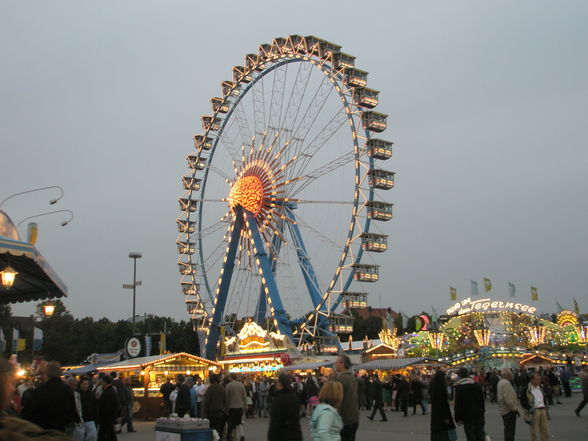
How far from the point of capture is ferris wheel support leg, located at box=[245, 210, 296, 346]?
121ft

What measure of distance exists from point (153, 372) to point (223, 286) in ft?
52.6

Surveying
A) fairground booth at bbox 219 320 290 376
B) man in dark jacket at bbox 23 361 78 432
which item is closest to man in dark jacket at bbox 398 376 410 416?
fairground booth at bbox 219 320 290 376

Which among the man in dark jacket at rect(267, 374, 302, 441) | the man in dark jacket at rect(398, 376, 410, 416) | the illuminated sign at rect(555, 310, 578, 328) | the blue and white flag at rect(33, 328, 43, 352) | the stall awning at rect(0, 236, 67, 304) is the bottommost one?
the man in dark jacket at rect(398, 376, 410, 416)

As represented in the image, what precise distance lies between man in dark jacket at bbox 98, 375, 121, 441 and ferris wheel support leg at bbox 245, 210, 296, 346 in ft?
87.0

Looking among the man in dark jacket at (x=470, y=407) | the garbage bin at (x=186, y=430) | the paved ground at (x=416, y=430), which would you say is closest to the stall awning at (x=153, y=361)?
the paved ground at (x=416, y=430)

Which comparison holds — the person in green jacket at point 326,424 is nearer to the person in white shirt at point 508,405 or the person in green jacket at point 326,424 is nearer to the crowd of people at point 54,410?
the crowd of people at point 54,410

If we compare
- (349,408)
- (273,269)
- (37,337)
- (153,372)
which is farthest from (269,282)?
(349,408)

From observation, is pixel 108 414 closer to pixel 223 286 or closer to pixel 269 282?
pixel 269 282

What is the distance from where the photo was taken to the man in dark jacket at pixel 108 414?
33.2ft

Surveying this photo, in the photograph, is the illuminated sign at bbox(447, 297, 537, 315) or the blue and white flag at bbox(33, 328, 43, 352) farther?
the illuminated sign at bbox(447, 297, 537, 315)

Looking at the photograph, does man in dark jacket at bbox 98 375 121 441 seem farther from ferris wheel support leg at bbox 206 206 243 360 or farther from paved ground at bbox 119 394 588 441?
ferris wheel support leg at bbox 206 206 243 360

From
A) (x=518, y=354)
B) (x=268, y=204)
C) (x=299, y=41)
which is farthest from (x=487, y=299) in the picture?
(x=299, y=41)

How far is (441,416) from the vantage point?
891 centimetres

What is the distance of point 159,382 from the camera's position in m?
26.1
